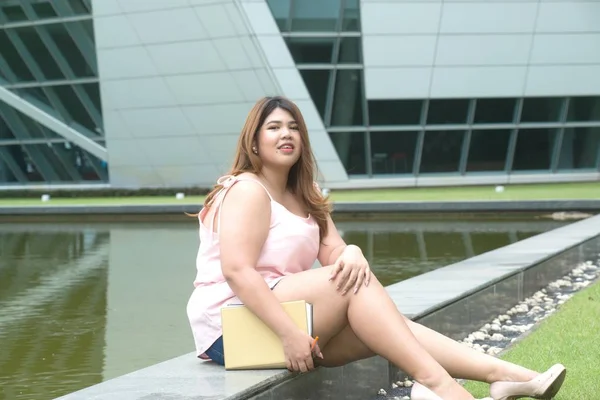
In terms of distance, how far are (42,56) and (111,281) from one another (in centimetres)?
2615

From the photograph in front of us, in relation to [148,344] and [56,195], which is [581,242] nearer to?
[148,344]

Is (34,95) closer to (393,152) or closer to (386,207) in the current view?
(393,152)

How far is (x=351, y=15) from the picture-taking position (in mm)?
33438

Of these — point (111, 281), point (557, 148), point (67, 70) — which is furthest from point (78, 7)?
point (111, 281)

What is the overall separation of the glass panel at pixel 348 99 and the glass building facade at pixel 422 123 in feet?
0.11

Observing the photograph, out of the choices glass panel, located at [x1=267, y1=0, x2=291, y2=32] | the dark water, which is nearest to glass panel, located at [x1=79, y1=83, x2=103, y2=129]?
glass panel, located at [x1=267, y1=0, x2=291, y2=32]

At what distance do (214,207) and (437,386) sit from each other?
133cm

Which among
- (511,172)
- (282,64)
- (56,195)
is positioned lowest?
(56,195)

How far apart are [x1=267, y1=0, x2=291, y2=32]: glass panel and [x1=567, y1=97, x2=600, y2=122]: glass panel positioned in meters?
10.5

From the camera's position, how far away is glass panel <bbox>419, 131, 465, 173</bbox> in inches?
1399

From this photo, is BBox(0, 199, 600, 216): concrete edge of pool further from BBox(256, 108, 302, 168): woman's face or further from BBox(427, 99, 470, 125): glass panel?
BBox(256, 108, 302, 168): woman's face

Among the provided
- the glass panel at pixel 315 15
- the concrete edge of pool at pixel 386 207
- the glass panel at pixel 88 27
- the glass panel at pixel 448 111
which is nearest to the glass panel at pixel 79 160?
the glass panel at pixel 88 27

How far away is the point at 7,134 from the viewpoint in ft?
128

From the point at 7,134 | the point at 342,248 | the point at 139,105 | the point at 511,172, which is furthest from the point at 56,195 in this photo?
the point at 342,248
